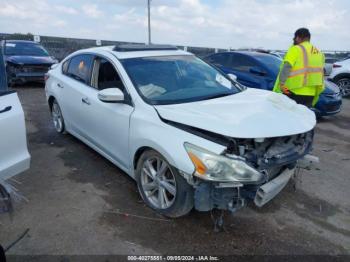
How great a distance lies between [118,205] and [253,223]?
148cm

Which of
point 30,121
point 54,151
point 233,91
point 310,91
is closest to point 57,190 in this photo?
point 54,151

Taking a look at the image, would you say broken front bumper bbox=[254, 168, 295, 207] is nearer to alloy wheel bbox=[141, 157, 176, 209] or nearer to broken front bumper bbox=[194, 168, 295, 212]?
broken front bumper bbox=[194, 168, 295, 212]

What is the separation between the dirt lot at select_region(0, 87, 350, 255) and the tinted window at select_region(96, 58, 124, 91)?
3.91 ft

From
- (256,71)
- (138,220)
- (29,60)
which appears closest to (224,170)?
(138,220)

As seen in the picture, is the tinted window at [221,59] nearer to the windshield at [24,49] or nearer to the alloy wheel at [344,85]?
the alloy wheel at [344,85]

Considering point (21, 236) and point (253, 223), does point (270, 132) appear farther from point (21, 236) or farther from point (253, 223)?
point (21, 236)

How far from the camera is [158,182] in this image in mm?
3420

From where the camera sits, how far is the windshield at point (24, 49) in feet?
37.8

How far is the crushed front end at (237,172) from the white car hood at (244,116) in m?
0.12

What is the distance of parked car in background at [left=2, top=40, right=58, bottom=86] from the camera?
10.7 meters

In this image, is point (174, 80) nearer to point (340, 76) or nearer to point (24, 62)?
point (24, 62)

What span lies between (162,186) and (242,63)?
5.73m

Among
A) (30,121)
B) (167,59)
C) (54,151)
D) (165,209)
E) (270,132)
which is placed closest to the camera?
(270,132)

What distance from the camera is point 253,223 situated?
3.42 meters
